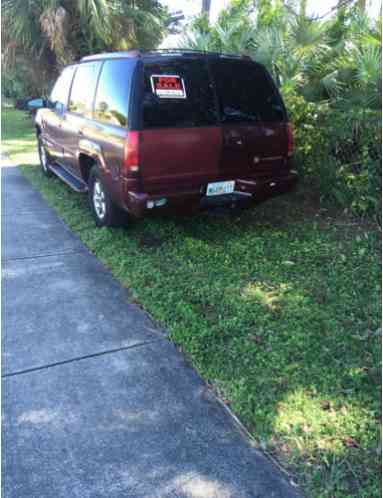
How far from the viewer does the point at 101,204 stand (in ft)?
17.9

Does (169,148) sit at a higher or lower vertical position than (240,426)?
higher

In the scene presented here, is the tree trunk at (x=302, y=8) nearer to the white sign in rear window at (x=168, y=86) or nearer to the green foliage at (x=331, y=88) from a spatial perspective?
the green foliage at (x=331, y=88)

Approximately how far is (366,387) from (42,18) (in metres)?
12.4

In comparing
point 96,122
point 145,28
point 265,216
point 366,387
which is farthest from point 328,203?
point 145,28

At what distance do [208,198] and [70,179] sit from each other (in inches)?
103

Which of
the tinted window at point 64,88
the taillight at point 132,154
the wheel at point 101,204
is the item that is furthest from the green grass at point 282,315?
the tinted window at point 64,88

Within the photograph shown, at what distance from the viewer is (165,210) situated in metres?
4.50

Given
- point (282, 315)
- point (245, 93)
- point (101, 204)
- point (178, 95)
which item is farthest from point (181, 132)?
point (282, 315)

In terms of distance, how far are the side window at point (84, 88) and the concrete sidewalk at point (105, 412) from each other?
2.37 metres

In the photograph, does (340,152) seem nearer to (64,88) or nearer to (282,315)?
(282,315)

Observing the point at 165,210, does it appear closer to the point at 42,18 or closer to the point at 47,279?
the point at 47,279

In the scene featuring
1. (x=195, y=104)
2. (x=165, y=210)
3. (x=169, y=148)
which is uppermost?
(x=195, y=104)

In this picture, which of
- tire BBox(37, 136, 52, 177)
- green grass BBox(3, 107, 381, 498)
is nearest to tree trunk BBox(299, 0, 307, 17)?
green grass BBox(3, 107, 381, 498)

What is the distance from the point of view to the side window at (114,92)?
4.36 metres
